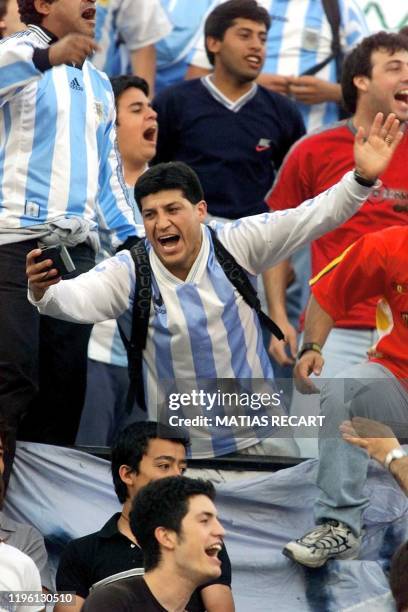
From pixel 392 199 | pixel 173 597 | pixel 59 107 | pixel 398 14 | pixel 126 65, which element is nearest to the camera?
pixel 173 597

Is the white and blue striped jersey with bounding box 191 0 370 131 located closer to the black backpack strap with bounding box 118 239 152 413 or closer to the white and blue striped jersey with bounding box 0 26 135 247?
the white and blue striped jersey with bounding box 0 26 135 247

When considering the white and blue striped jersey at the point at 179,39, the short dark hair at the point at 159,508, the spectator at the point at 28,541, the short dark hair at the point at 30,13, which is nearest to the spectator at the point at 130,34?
the white and blue striped jersey at the point at 179,39

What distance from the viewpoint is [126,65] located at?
30.4 ft

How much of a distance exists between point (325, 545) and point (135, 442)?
0.82 meters

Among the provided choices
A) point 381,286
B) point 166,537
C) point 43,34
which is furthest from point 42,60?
point 166,537

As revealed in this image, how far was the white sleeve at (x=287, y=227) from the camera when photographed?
671 centimetres

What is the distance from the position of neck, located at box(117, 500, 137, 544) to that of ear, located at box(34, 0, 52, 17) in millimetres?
2045

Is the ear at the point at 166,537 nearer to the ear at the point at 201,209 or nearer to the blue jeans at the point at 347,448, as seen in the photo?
the blue jeans at the point at 347,448

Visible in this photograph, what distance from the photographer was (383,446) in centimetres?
580

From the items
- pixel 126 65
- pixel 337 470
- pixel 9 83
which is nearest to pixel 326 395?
pixel 337 470

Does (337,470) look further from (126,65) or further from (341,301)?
(126,65)

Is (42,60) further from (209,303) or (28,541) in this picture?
(28,541)

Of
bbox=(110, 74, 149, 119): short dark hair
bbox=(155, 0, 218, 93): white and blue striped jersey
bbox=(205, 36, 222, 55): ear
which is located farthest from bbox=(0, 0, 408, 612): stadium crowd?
bbox=(155, 0, 218, 93): white and blue striped jersey

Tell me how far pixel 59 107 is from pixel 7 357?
1.06 metres
